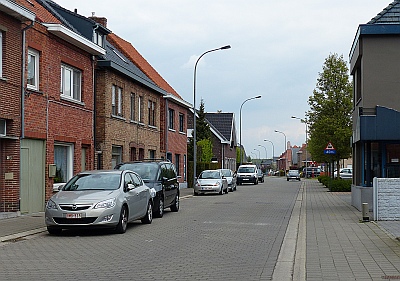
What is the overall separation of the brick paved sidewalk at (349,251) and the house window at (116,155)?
42.6ft

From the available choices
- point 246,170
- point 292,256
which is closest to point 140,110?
point 292,256

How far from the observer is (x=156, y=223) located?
17938mm

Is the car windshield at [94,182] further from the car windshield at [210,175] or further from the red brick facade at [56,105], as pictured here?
the car windshield at [210,175]

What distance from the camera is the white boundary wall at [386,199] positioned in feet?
59.5

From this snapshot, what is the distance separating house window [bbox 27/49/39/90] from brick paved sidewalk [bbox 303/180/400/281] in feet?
30.9

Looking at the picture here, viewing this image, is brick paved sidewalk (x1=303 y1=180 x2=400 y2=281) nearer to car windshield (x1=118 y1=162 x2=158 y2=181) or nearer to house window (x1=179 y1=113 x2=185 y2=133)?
car windshield (x1=118 y1=162 x2=158 y2=181)

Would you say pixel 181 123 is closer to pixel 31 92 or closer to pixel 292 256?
pixel 31 92

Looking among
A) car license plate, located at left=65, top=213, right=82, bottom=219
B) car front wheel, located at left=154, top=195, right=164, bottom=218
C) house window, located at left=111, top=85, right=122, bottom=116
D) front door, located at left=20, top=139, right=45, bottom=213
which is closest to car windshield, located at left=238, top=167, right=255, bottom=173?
house window, located at left=111, top=85, right=122, bottom=116

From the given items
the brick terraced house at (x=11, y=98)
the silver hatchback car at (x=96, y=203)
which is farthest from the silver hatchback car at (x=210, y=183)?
the silver hatchback car at (x=96, y=203)

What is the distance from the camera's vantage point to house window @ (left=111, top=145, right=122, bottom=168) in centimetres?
2970

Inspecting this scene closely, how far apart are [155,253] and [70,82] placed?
1331cm

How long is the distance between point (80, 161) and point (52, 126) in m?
3.32

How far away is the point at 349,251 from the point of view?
11883 millimetres

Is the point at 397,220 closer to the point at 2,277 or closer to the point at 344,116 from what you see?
the point at 2,277
